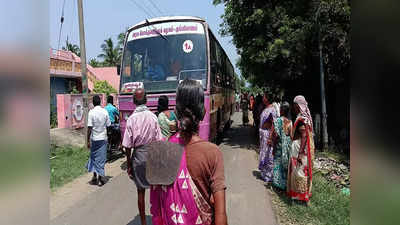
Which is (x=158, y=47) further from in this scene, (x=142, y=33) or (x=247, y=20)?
(x=247, y=20)

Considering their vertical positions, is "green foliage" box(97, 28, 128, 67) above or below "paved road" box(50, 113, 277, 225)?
above

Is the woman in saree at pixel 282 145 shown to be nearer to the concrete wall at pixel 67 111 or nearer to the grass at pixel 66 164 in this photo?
the grass at pixel 66 164

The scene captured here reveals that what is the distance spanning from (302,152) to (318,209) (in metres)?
0.86

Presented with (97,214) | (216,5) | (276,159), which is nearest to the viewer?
(97,214)

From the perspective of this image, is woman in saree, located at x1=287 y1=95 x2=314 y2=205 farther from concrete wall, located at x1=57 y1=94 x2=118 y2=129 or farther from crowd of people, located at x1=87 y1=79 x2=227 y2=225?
concrete wall, located at x1=57 y1=94 x2=118 y2=129

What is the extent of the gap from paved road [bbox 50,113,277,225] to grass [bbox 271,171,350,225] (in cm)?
20

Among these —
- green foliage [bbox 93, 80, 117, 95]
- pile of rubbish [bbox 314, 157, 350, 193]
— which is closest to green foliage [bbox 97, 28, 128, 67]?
green foliage [bbox 93, 80, 117, 95]

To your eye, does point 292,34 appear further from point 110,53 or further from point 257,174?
point 110,53

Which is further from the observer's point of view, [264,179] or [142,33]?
[142,33]

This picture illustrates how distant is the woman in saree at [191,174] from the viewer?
60.9 inches

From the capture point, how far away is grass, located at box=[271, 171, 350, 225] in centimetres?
391

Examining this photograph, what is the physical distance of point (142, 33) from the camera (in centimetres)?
707
